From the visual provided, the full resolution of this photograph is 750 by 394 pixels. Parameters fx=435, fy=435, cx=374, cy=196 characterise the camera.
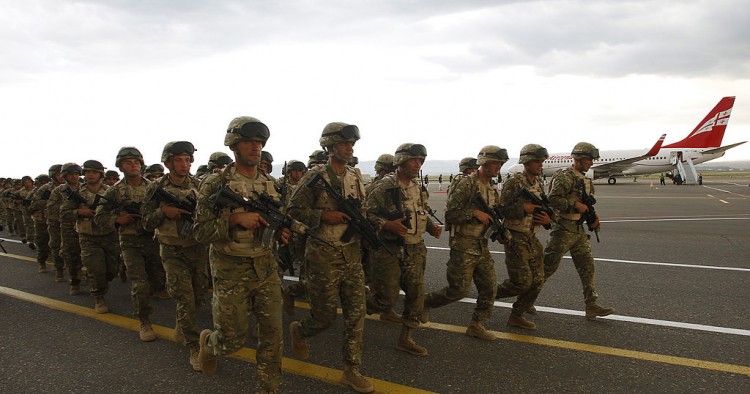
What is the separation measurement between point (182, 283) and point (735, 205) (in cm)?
2172

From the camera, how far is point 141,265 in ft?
16.1

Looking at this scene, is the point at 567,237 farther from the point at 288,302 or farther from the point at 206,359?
the point at 206,359

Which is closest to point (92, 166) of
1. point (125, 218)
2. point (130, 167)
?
point (130, 167)

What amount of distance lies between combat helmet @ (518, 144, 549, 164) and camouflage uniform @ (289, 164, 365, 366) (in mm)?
2460

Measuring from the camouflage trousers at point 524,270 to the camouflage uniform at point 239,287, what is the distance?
2.69 m

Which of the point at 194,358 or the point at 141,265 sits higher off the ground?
the point at 141,265

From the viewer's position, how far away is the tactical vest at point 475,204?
14.7ft

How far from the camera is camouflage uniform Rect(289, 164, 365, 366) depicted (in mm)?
3522

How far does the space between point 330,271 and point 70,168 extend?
5.44 m

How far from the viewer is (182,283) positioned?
13.8 feet

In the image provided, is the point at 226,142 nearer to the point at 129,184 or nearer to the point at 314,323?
the point at 314,323

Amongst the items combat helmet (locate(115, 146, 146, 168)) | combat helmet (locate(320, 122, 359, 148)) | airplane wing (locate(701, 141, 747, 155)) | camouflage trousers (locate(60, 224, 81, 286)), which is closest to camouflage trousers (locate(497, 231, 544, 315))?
combat helmet (locate(320, 122, 359, 148))

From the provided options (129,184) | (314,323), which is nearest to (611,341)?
(314,323)

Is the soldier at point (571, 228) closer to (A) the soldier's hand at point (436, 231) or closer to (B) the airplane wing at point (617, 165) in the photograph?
(A) the soldier's hand at point (436, 231)
